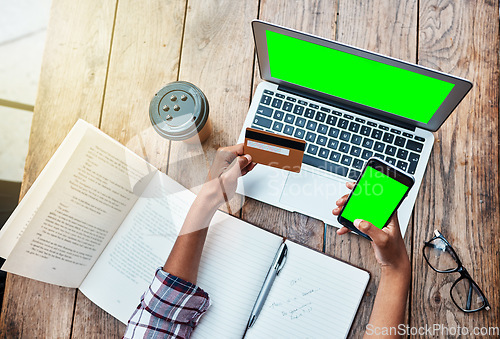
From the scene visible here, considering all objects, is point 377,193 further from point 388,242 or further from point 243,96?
point 243,96

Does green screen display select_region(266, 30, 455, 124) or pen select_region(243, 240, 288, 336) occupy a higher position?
green screen display select_region(266, 30, 455, 124)

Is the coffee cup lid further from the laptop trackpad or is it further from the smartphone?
the smartphone

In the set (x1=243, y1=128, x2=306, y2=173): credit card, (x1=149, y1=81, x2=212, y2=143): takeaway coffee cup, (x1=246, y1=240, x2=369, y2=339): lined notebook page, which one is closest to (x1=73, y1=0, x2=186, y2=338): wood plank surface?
(x1=149, y1=81, x2=212, y2=143): takeaway coffee cup

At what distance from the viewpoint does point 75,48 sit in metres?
0.87

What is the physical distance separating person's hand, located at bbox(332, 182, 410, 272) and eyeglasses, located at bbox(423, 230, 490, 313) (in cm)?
12

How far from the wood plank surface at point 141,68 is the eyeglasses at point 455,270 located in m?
0.62

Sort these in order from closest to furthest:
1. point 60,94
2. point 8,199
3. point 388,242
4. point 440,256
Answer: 1. point 388,242
2. point 440,256
3. point 60,94
4. point 8,199

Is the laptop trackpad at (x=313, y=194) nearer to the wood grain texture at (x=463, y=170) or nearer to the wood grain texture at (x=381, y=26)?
the wood grain texture at (x=463, y=170)

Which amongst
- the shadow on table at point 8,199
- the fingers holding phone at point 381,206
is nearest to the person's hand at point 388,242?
the fingers holding phone at point 381,206

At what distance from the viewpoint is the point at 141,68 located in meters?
0.86

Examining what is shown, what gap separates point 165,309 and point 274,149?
374 mm

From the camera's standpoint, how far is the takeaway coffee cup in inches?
27.4

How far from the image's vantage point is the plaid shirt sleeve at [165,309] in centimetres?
68

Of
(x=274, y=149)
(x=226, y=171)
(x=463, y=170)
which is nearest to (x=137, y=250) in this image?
(x=226, y=171)
